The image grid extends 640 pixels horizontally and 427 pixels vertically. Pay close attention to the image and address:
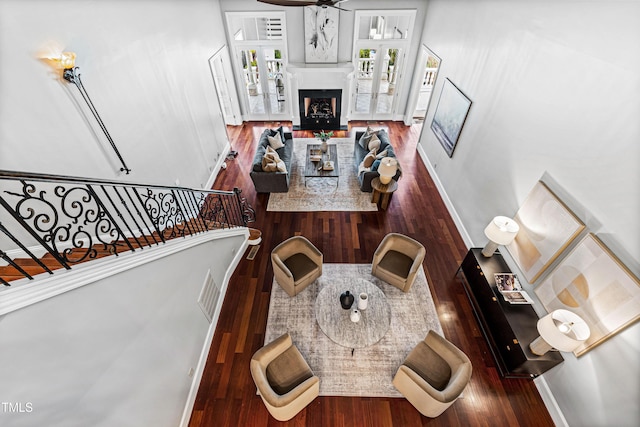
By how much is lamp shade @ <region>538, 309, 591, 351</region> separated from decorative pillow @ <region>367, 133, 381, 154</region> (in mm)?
4685

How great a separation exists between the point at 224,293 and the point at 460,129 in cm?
Result: 499

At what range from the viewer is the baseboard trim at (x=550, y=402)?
312 cm

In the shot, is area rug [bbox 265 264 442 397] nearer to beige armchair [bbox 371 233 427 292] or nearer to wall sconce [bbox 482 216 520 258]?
beige armchair [bbox 371 233 427 292]

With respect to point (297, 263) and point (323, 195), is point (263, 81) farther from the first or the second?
point (297, 263)

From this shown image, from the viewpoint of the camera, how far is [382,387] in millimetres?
3430

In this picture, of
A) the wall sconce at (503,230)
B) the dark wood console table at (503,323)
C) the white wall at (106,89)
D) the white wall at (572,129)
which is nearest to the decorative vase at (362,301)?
the dark wood console table at (503,323)

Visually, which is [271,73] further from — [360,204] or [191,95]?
[360,204]

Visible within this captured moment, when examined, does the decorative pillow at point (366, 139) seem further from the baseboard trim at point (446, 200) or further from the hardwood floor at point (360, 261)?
the baseboard trim at point (446, 200)

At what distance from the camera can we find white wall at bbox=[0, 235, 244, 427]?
1.50 meters

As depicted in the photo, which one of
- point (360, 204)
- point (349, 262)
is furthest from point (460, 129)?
point (349, 262)

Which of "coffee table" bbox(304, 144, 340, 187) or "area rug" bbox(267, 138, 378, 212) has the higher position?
"coffee table" bbox(304, 144, 340, 187)

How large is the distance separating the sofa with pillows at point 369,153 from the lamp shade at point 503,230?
2.52 m

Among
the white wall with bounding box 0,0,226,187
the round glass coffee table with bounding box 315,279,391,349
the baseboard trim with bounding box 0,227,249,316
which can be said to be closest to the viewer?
the baseboard trim with bounding box 0,227,249,316

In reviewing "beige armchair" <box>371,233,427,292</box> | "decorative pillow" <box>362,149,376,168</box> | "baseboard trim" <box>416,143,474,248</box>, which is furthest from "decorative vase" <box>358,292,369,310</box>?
"decorative pillow" <box>362,149,376,168</box>
